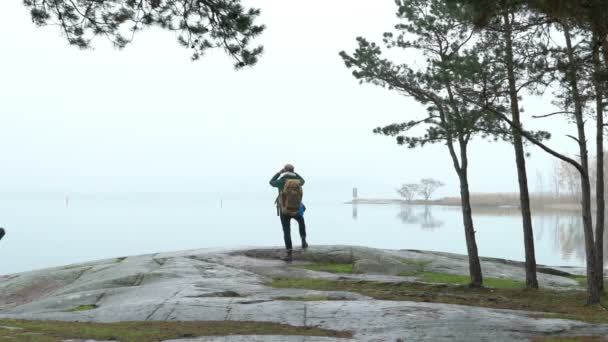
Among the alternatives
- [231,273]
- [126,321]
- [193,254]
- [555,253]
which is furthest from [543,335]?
[555,253]

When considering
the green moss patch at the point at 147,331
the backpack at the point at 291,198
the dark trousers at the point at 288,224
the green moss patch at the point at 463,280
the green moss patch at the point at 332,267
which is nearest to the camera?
the green moss patch at the point at 147,331

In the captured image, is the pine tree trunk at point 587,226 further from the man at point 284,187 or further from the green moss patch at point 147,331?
the man at point 284,187

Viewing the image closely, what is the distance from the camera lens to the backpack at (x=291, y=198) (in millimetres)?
17453

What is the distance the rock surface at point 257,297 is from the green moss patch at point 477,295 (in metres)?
0.83

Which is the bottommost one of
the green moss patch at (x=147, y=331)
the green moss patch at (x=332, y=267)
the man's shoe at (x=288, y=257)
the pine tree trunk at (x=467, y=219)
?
the green moss patch at (x=332, y=267)

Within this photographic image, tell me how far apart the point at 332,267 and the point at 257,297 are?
619 cm

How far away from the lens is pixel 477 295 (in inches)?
531

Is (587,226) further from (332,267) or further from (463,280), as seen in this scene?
(332,267)

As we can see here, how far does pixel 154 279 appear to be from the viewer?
48.9 ft

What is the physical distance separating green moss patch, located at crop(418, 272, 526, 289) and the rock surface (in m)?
0.96

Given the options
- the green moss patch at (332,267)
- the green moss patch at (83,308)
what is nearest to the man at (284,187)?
the green moss patch at (332,267)

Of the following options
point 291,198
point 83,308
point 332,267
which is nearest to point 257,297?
point 83,308

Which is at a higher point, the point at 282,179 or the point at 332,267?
the point at 282,179

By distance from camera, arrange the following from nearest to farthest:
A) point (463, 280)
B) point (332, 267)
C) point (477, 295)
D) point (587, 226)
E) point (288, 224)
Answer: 1. point (587, 226)
2. point (477, 295)
3. point (463, 280)
4. point (332, 267)
5. point (288, 224)
